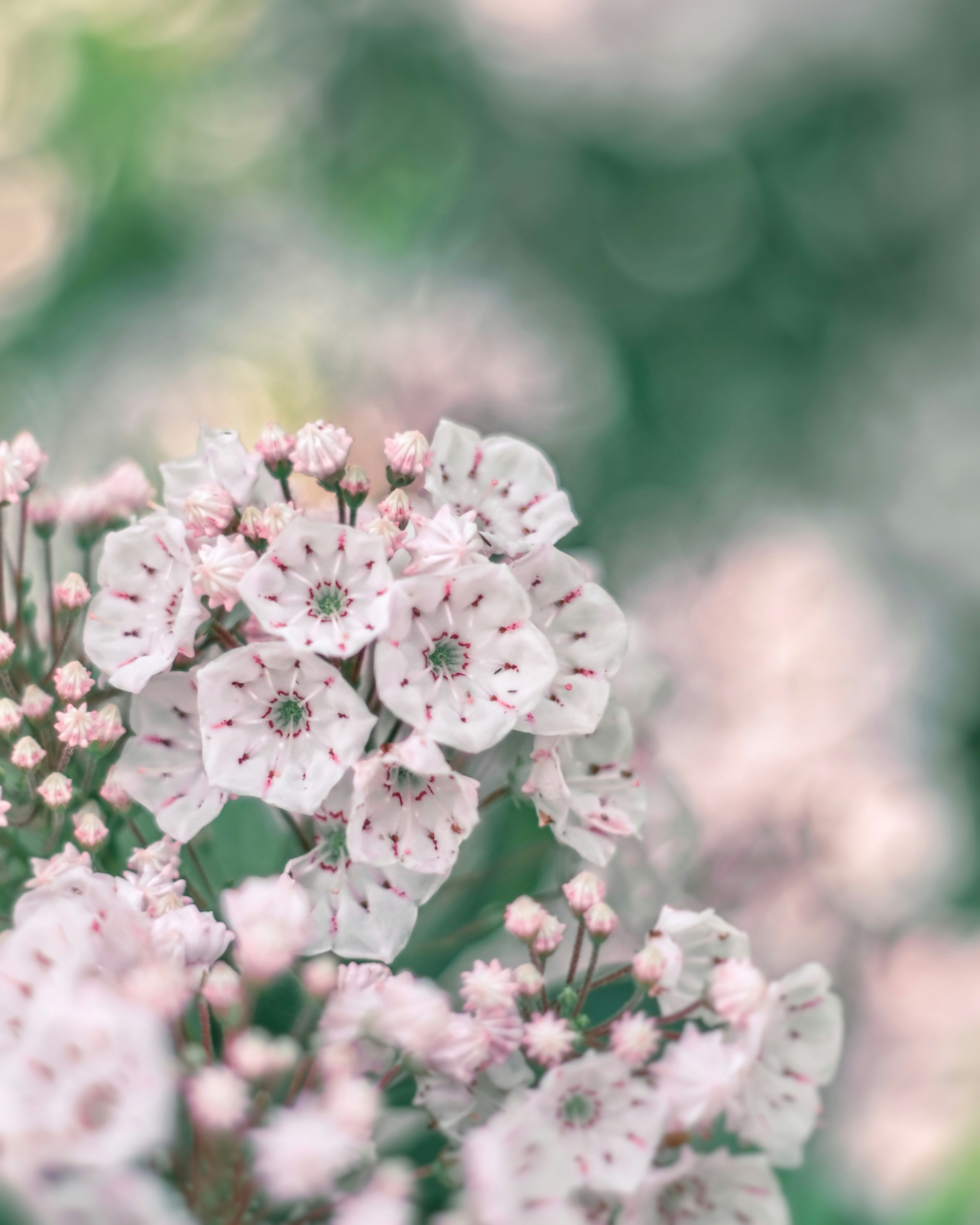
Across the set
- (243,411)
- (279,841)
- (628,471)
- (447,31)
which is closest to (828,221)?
(628,471)

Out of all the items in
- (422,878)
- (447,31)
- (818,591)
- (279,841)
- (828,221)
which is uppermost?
(447,31)

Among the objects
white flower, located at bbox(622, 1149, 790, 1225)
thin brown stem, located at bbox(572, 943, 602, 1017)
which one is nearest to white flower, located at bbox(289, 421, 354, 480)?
thin brown stem, located at bbox(572, 943, 602, 1017)

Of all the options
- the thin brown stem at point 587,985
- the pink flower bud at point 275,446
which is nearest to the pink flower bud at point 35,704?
the pink flower bud at point 275,446

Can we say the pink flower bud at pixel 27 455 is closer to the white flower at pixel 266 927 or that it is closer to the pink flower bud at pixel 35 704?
the pink flower bud at pixel 35 704

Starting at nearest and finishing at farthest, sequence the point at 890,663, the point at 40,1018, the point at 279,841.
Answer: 1. the point at 40,1018
2. the point at 279,841
3. the point at 890,663

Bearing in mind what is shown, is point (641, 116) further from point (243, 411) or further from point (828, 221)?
point (243, 411)

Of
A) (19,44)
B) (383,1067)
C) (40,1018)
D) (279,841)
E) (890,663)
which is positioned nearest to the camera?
(40,1018)
